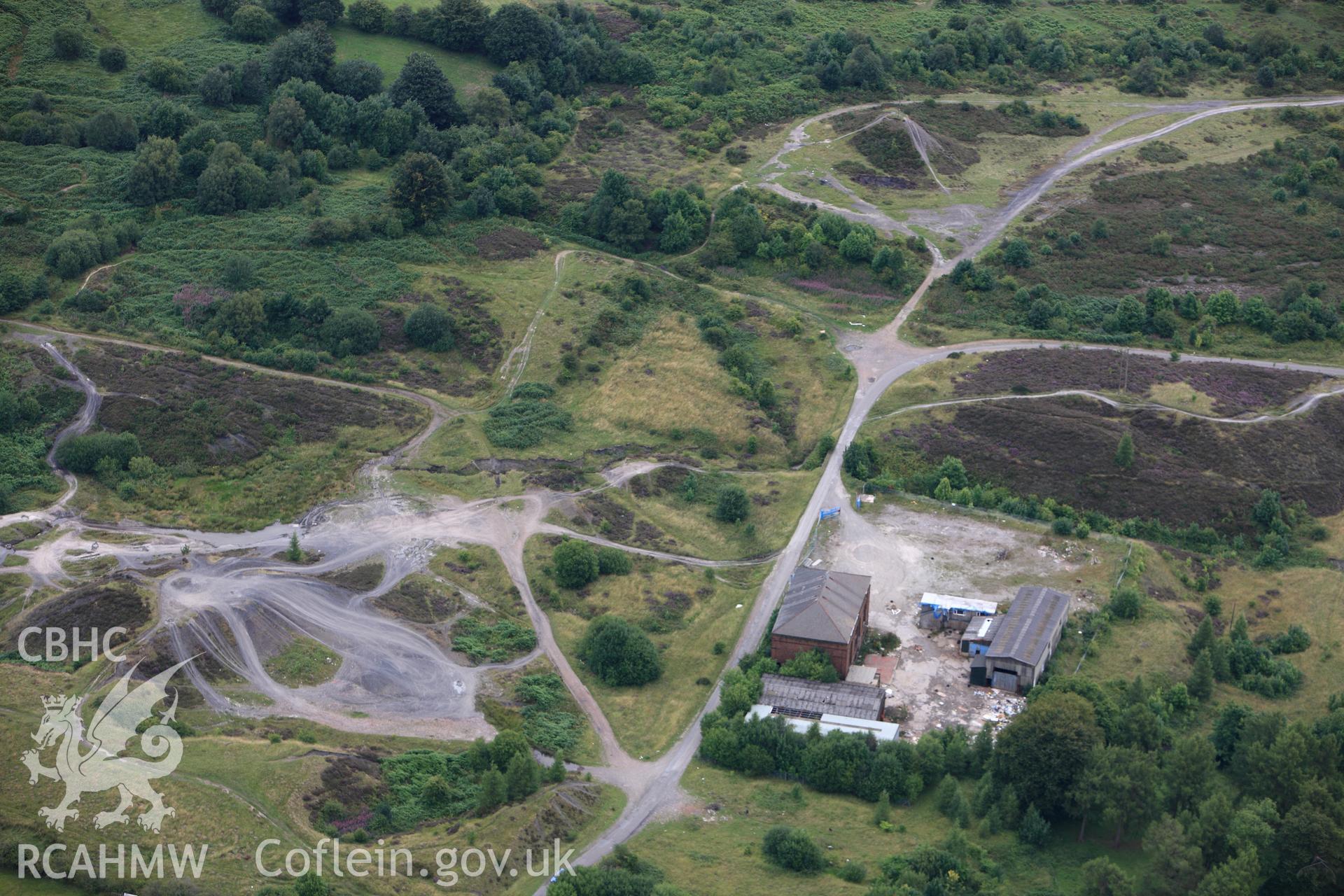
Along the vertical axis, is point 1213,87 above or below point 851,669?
above

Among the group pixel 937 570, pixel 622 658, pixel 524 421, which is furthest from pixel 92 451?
pixel 937 570

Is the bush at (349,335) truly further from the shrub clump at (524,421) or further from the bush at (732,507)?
the bush at (732,507)

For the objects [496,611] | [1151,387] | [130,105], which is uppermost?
[130,105]

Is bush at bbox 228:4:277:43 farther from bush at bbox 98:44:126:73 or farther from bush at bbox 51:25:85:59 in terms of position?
bush at bbox 51:25:85:59

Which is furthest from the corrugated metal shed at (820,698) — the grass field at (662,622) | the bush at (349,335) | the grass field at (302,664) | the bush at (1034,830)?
the bush at (349,335)

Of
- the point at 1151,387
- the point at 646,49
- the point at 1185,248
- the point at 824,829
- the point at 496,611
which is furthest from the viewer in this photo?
the point at 646,49

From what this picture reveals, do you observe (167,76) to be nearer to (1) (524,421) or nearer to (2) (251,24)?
(2) (251,24)

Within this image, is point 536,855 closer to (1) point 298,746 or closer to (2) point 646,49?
(1) point 298,746

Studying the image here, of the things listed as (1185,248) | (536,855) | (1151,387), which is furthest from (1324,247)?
(536,855)
